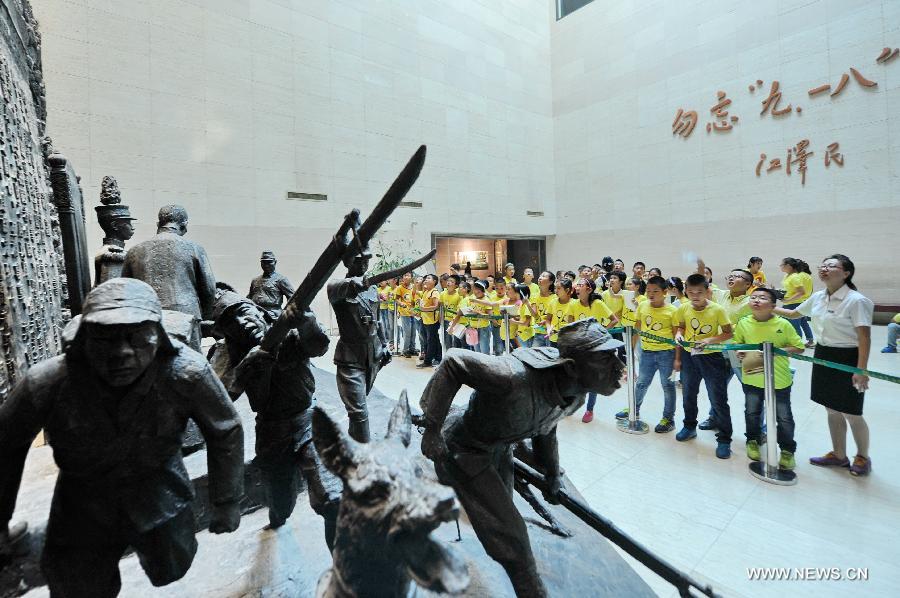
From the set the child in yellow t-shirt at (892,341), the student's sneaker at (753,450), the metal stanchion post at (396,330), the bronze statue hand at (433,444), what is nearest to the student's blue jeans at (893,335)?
the child in yellow t-shirt at (892,341)

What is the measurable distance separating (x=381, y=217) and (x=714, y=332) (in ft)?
13.3

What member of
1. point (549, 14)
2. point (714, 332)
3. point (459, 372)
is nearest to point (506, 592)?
point (459, 372)

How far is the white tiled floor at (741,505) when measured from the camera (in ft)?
A: 8.87

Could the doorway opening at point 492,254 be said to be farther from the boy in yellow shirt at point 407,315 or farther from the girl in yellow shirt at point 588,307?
the girl in yellow shirt at point 588,307

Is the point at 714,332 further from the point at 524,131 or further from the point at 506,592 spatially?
the point at 524,131

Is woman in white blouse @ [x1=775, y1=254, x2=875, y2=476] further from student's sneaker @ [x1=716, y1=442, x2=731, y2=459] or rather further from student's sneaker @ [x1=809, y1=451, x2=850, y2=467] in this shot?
student's sneaker @ [x1=716, y1=442, x2=731, y2=459]

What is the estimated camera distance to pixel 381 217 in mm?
2127

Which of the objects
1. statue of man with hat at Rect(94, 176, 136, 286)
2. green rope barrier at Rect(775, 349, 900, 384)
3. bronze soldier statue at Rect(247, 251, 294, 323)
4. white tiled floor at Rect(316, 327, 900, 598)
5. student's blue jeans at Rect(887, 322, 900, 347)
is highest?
statue of man with hat at Rect(94, 176, 136, 286)

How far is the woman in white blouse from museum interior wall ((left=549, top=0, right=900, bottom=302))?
912 cm

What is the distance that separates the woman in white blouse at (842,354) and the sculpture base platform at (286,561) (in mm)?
2680

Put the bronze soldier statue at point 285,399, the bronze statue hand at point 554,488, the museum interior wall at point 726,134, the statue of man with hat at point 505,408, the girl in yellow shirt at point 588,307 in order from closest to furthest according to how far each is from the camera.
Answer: the statue of man with hat at point 505,408 < the bronze statue hand at point 554,488 < the bronze soldier statue at point 285,399 < the girl in yellow shirt at point 588,307 < the museum interior wall at point 726,134

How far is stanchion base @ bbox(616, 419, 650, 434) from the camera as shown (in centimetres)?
489

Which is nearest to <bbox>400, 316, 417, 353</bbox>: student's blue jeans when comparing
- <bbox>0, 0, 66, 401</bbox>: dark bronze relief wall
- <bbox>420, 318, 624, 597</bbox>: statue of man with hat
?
<bbox>0, 0, 66, 401</bbox>: dark bronze relief wall

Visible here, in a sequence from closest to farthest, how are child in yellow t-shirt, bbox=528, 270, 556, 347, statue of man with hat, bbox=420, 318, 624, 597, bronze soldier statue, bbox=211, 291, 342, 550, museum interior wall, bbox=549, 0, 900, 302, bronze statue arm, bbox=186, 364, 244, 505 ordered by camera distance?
bronze statue arm, bbox=186, 364, 244, 505 < statue of man with hat, bbox=420, 318, 624, 597 < bronze soldier statue, bbox=211, 291, 342, 550 < child in yellow t-shirt, bbox=528, 270, 556, 347 < museum interior wall, bbox=549, 0, 900, 302
